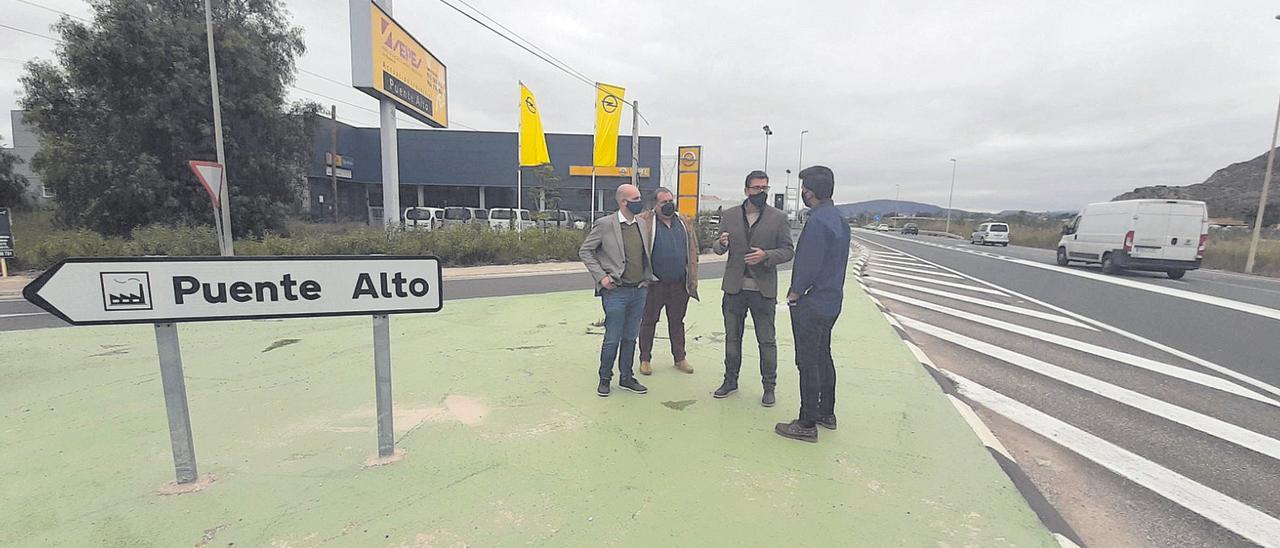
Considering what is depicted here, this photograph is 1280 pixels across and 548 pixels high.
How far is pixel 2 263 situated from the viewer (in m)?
10.2

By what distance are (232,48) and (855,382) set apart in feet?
74.7

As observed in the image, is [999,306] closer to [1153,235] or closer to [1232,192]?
[1153,235]

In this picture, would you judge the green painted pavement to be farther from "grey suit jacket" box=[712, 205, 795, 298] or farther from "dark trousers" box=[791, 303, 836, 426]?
"grey suit jacket" box=[712, 205, 795, 298]

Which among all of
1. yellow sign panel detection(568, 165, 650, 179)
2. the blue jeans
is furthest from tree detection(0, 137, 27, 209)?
the blue jeans

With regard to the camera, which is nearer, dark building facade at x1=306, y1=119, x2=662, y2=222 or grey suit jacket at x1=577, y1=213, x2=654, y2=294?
grey suit jacket at x1=577, y1=213, x2=654, y2=294

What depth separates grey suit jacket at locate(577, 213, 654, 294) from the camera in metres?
3.71

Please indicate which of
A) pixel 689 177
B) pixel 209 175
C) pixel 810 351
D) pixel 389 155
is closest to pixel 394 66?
pixel 389 155

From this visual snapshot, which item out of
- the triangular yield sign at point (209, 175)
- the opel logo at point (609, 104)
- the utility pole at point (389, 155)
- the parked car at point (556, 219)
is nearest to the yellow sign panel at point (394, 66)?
the utility pole at point (389, 155)

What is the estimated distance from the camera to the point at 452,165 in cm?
3394

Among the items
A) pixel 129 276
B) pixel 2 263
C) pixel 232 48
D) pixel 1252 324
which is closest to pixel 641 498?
pixel 129 276

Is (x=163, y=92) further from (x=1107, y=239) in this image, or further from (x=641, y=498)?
(x=1107, y=239)

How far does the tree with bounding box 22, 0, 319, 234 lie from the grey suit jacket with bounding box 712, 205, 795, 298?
21.8 m

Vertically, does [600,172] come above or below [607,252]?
above

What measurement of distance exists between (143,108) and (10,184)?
18285 millimetres
